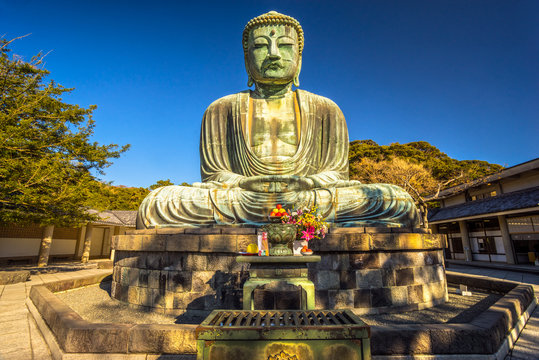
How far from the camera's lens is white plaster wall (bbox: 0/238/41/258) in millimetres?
A: 14270

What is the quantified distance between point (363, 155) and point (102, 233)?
2103cm

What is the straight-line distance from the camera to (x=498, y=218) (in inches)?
601

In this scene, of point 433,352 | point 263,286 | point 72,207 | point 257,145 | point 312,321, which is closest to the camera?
point 312,321

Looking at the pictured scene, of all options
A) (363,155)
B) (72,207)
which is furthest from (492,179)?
(72,207)

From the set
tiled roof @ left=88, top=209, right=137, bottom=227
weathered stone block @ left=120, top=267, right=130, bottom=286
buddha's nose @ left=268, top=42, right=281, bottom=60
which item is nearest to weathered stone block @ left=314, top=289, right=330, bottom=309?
weathered stone block @ left=120, top=267, right=130, bottom=286

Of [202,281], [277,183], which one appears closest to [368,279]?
[277,183]

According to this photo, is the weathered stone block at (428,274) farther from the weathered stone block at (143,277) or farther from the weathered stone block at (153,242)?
the weathered stone block at (143,277)

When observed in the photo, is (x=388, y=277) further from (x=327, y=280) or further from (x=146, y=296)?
(x=146, y=296)

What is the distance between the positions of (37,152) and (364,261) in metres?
11.4

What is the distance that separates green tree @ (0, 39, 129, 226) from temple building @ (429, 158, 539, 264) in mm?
18223

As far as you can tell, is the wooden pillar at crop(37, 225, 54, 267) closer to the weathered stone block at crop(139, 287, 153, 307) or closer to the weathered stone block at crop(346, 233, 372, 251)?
the weathered stone block at crop(139, 287, 153, 307)

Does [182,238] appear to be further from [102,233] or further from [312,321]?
[102,233]

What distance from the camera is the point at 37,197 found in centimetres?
893

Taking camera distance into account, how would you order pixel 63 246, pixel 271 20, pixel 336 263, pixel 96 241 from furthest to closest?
pixel 96 241
pixel 63 246
pixel 271 20
pixel 336 263
